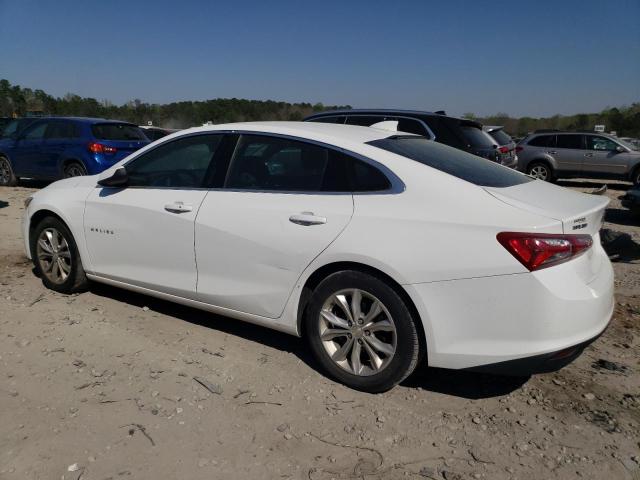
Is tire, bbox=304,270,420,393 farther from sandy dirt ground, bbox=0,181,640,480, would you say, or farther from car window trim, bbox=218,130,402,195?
car window trim, bbox=218,130,402,195

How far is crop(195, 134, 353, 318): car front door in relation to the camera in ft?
10.9

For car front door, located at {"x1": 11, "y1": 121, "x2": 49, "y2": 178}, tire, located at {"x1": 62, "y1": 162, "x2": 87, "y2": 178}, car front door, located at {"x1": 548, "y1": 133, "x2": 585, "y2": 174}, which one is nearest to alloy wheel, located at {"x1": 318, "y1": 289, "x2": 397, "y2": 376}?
tire, located at {"x1": 62, "y1": 162, "x2": 87, "y2": 178}

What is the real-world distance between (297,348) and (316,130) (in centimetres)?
150

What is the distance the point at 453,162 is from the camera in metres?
3.49

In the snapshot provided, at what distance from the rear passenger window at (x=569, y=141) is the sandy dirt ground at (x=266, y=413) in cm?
1228

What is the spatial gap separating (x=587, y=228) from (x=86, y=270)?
3.72 meters

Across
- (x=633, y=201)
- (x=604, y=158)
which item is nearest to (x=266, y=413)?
(x=633, y=201)

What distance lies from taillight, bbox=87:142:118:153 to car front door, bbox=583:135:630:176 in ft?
39.0

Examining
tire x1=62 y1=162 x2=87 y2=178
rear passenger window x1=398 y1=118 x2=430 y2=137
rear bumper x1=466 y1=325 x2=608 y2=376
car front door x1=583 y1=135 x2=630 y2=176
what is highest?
rear passenger window x1=398 y1=118 x2=430 y2=137

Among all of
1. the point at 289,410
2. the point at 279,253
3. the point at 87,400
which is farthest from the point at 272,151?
the point at 87,400

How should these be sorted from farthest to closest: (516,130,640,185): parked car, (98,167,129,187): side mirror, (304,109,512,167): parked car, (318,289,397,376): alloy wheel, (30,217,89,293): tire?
1. (516,130,640,185): parked car
2. (304,109,512,167): parked car
3. (30,217,89,293): tire
4. (98,167,129,187): side mirror
5. (318,289,397,376): alloy wheel

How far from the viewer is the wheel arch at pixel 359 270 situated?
3.04 metres

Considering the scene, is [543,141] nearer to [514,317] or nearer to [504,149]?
[504,149]

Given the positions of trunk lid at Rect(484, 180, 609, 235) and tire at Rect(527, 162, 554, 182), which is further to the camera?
tire at Rect(527, 162, 554, 182)
